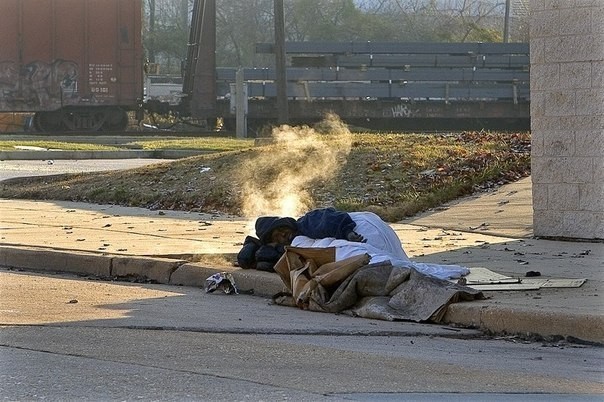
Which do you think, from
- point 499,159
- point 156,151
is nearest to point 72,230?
point 499,159

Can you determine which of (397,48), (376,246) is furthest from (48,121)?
(376,246)

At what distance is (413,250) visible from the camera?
1116 centimetres

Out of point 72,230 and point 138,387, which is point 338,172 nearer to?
point 72,230

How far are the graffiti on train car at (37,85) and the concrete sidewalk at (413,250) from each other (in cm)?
2365

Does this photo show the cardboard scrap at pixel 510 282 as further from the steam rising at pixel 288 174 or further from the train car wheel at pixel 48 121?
the train car wheel at pixel 48 121

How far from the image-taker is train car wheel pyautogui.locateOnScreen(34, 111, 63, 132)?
133 feet

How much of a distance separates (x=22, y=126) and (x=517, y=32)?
36.0 meters

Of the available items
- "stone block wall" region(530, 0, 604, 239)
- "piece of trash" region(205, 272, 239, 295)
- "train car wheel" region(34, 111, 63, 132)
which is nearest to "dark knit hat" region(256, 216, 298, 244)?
"piece of trash" region(205, 272, 239, 295)

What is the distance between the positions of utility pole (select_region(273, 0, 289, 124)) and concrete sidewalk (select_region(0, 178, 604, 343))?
65.3ft

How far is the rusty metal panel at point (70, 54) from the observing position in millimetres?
38719

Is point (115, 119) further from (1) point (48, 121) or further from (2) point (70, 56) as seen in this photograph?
(2) point (70, 56)

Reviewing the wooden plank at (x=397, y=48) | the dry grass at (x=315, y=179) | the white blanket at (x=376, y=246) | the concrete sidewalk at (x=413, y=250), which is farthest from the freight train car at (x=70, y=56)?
the white blanket at (x=376, y=246)

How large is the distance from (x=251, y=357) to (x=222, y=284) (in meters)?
3.06

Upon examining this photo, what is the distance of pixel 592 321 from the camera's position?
7.46 meters
